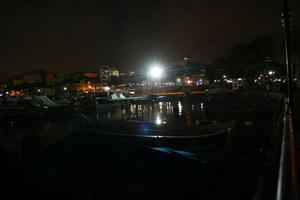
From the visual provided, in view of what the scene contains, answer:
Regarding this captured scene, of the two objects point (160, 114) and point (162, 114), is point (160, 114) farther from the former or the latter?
point (162, 114)

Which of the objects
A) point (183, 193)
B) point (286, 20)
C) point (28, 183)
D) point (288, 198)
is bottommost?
point (183, 193)

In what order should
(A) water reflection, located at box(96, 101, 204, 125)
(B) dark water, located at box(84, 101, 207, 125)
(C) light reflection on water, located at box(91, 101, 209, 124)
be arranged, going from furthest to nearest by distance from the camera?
(C) light reflection on water, located at box(91, 101, 209, 124)
(A) water reflection, located at box(96, 101, 204, 125)
(B) dark water, located at box(84, 101, 207, 125)

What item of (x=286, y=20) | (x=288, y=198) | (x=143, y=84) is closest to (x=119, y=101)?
(x=286, y=20)

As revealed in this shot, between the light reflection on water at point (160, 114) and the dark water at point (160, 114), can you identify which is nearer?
the dark water at point (160, 114)

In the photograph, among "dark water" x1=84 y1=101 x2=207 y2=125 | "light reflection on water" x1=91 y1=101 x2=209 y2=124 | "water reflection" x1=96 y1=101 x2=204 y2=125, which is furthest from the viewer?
"light reflection on water" x1=91 y1=101 x2=209 y2=124

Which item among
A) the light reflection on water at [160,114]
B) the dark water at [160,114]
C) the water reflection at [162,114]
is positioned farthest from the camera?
the light reflection on water at [160,114]

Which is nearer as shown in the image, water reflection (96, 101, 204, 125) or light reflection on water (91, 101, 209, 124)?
water reflection (96, 101, 204, 125)

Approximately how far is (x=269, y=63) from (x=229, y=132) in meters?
45.0

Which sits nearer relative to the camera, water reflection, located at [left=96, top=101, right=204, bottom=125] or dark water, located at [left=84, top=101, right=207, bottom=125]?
dark water, located at [left=84, top=101, right=207, bottom=125]

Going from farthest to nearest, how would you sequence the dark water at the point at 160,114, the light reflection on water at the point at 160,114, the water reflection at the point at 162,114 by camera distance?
the light reflection on water at the point at 160,114 → the water reflection at the point at 162,114 → the dark water at the point at 160,114

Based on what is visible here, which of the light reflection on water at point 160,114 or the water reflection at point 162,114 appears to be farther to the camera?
the light reflection on water at point 160,114

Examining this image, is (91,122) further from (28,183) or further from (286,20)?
(286,20)

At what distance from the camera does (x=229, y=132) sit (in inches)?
338

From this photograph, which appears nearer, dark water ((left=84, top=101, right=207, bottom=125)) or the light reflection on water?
dark water ((left=84, top=101, right=207, bottom=125))
